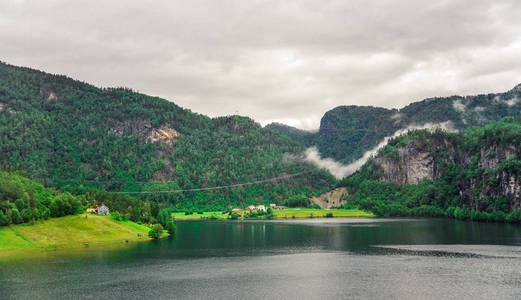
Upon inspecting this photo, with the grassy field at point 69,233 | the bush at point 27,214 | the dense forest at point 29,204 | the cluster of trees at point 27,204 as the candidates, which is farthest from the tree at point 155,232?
the bush at point 27,214

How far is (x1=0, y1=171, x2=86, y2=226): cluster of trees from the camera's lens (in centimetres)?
14250

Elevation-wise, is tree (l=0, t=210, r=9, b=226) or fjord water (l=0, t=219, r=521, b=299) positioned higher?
tree (l=0, t=210, r=9, b=226)

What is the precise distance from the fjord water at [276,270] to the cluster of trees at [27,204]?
893 inches

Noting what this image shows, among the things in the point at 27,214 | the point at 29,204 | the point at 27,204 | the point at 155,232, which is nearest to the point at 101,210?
the point at 155,232

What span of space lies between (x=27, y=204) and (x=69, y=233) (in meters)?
17.2

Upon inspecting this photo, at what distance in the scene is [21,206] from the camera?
148250mm

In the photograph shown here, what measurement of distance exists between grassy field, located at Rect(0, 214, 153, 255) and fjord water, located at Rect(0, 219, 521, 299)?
9.04 metres

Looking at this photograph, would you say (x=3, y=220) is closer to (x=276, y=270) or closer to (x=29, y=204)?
(x=29, y=204)

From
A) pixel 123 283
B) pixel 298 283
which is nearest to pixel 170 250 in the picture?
pixel 123 283

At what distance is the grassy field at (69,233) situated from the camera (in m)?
134

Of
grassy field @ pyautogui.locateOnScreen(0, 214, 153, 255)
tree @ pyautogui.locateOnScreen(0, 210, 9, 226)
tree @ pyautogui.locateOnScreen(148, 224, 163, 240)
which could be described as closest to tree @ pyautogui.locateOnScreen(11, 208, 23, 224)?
grassy field @ pyautogui.locateOnScreen(0, 214, 153, 255)

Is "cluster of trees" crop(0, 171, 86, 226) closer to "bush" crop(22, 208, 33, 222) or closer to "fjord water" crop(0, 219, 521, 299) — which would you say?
"bush" crop(22, 208, 33, 222)

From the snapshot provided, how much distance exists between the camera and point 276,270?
345ft

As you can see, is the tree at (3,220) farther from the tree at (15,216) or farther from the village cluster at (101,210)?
the village cluster at (101,210)
